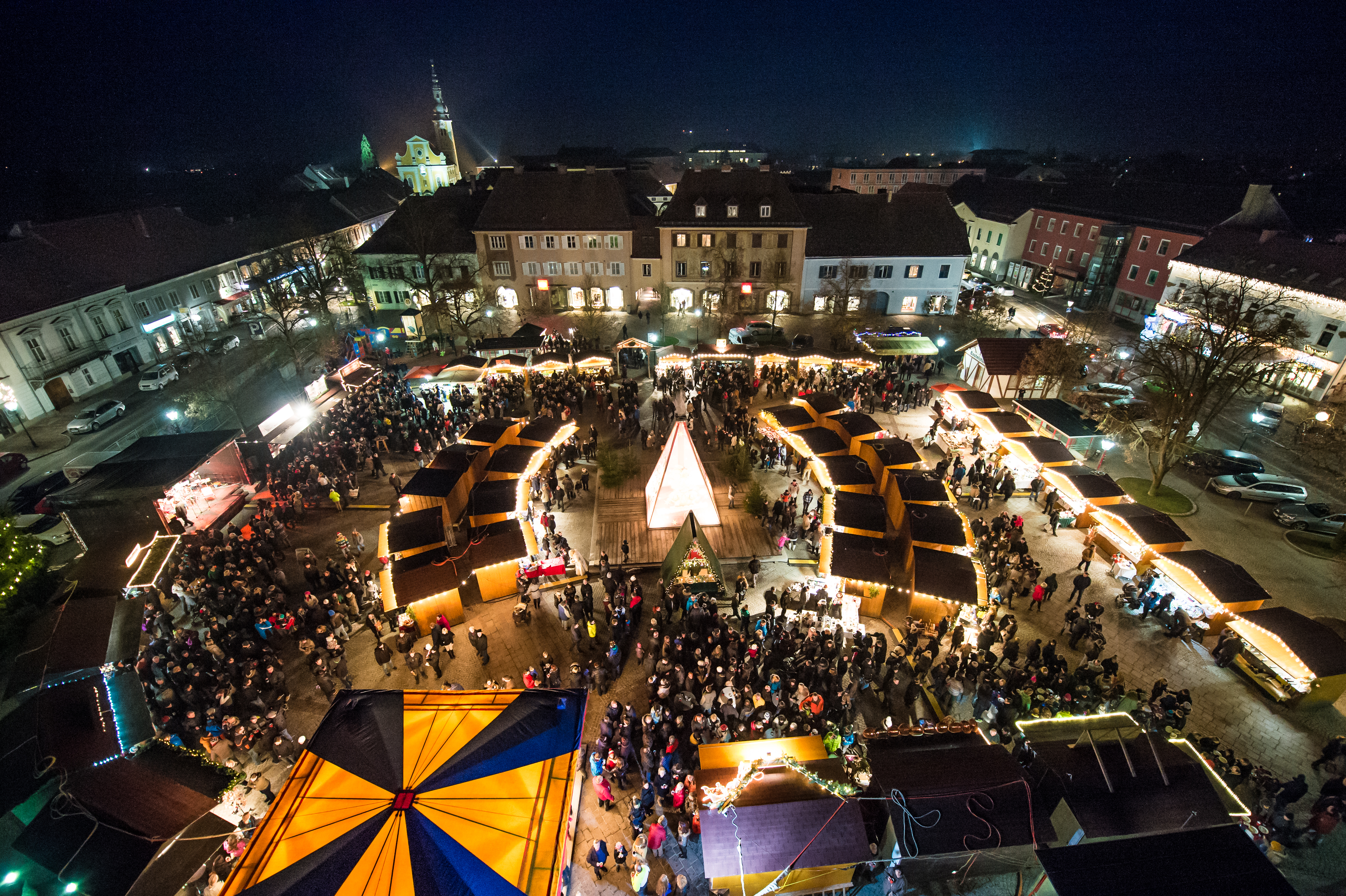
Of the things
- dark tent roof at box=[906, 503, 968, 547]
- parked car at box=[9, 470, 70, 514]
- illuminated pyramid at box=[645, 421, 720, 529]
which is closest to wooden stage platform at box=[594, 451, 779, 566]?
illuminated pyramid at box=[645, 421, 720, 529]

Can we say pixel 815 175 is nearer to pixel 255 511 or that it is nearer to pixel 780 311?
pixel 780 311

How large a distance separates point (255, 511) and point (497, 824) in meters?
17.7

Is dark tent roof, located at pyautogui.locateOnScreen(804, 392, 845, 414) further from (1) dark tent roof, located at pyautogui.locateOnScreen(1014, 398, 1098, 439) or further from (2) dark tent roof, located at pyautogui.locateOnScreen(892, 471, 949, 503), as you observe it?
(1) dark tent roof, located at pyautogui.locateOnScreen(1014, 398, 1098, 439)

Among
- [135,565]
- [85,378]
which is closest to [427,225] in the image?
[85,378]

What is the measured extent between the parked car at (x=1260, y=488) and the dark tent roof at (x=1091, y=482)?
4.57 m

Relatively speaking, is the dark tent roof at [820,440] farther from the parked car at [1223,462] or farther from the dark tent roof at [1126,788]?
the parked car at [1223,462]

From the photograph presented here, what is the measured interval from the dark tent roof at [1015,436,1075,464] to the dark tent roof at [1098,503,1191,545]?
264 centimetres

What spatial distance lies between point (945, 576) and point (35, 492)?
30.6 m

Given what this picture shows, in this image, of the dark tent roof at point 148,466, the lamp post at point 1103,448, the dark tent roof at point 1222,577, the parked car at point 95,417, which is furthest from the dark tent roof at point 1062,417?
the parked car at point 95,417

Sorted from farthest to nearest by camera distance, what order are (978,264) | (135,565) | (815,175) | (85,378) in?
(815,175) < (978,264) < (85,378) < (135,565)

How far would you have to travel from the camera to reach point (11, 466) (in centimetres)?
2147

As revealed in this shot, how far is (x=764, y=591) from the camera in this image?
15.3 metres

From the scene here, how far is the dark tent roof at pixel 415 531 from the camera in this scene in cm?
1462

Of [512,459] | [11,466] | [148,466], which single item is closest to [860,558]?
[512,459]
